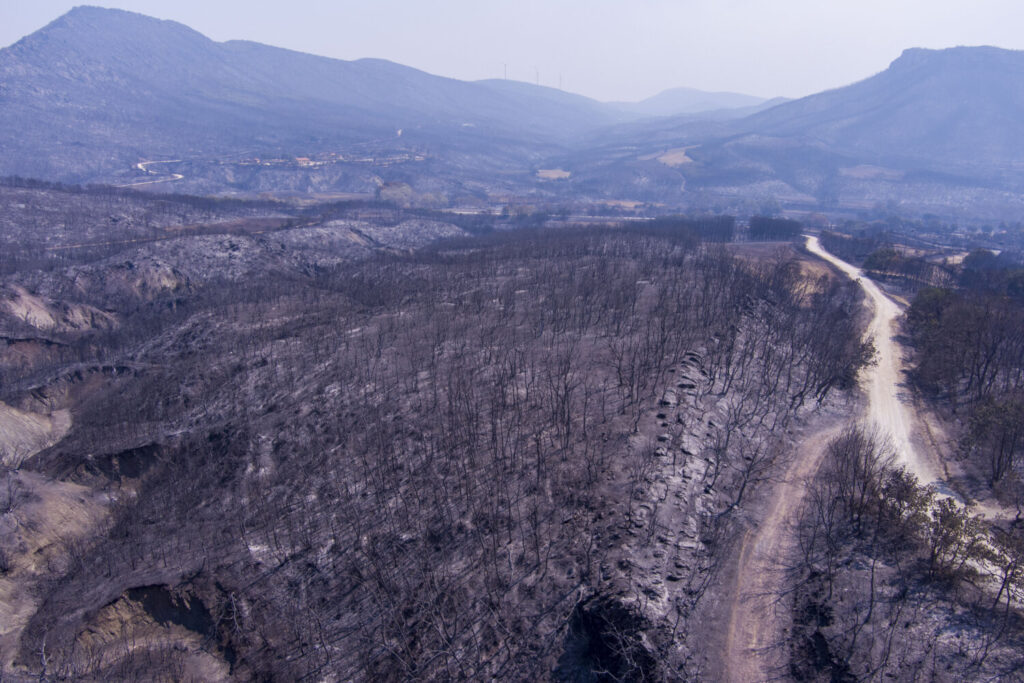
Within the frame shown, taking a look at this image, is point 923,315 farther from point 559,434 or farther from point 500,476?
point 500,476

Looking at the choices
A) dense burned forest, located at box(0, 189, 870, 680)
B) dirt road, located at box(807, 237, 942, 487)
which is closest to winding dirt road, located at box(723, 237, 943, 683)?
dirt road, located at box(807, 237, 942, 487)

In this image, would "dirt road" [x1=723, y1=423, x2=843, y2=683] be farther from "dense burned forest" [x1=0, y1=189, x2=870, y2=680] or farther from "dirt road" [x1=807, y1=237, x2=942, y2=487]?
"dirt road" [x1=807, y1=237, x2=942, y2=487]

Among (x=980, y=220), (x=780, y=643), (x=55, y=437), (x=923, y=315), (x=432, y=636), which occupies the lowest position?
(x=55, y=437)

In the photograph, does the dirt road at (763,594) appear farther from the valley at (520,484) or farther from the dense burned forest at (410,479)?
the dense burned forest at (410,479)

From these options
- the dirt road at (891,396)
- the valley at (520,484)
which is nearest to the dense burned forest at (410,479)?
the valley at (520,484)

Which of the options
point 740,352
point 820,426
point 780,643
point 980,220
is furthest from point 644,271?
point 980,220

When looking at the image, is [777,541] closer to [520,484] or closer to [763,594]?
[763,594]
